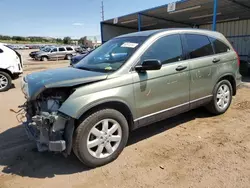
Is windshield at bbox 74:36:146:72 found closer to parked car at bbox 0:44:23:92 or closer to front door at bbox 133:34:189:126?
front door at bbox 133:34:189:126

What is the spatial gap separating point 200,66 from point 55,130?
2.75 m

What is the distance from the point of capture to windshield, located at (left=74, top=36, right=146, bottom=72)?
3438 mm

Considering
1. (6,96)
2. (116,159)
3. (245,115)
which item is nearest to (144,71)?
(116,159)

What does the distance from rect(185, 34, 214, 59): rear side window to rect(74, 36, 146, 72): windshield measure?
3.18ft

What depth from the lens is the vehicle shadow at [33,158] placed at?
10.2 feet

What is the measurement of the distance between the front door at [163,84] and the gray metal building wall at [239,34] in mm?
14273

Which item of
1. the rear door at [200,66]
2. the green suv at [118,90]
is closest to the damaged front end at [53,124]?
the green suv at [118,90]

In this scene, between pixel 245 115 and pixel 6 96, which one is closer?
pixel 245 115

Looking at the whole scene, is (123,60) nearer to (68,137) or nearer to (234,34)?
(68,137)

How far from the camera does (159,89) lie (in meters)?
3.56

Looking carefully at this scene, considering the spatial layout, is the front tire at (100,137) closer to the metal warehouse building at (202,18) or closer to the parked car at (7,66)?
the parked car at (7,66)

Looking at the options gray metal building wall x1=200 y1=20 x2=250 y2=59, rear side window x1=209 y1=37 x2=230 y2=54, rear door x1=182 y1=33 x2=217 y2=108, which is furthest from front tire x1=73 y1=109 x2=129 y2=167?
gray metal building wall x1=200 y1=20 x2=250 y2=59

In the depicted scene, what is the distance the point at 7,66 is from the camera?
865 cm

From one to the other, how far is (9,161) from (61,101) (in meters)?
1.39
